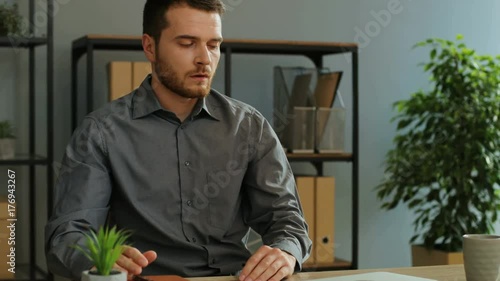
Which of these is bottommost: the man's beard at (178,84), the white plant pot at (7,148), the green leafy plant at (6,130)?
the white plant pot at (7,148)

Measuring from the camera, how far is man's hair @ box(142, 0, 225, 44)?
6.47 feet

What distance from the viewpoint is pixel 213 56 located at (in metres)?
1.96

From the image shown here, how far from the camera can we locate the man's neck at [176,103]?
2002mm

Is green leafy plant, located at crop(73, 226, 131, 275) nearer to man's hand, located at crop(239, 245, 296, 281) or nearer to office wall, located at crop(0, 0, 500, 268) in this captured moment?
man's hand, located at crop(239, 245, 296, 281)

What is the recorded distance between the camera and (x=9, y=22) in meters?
3.22

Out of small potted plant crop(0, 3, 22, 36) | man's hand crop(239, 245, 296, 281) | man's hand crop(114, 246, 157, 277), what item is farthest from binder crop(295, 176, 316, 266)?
man's hand crop(114, 246, 157, 277)

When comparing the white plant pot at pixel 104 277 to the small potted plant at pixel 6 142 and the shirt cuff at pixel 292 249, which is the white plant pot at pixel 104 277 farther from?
the small potted plant at pixel 6 142

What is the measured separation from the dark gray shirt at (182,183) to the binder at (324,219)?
1623mm

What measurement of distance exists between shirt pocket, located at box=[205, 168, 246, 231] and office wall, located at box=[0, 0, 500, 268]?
184 centimetres

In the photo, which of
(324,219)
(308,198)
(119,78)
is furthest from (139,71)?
(324,219)

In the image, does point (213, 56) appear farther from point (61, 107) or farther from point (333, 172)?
point (333, 172)

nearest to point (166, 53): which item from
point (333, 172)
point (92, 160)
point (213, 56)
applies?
point (213, 56)

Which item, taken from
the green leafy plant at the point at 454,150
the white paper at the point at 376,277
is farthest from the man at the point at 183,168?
the green leafy plant at the point at 454,150

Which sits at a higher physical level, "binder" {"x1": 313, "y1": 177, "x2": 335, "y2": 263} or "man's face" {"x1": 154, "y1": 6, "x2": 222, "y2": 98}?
"man's face" {"x1": 154, "y1": 6, "x2": 222, "y2": 98}
